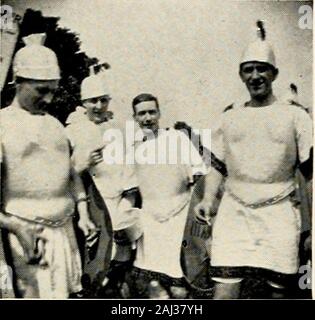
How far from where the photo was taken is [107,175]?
4.13m

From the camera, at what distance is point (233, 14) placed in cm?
412

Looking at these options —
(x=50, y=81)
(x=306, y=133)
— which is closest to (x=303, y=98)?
(x=306, y=133)

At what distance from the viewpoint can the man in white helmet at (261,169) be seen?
411cm

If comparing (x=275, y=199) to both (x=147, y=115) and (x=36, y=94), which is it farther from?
(x=36, y=94)

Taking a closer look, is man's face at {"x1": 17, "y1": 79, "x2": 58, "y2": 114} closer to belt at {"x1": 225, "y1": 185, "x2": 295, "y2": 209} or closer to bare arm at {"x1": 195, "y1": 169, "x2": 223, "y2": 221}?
bare arm at {"x1": 195, "y1": 169, "x2": 223, "y2": 221}

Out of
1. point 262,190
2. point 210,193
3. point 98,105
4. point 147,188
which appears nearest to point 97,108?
point 98,105

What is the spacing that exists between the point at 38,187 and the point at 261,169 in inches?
25.1

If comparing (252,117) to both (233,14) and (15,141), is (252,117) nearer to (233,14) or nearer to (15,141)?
(233,14)

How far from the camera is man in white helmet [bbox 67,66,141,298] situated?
162 inches

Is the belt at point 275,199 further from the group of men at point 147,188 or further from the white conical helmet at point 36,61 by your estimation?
the white conical helmet at point 36,61

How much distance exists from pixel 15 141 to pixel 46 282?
1.36 ft

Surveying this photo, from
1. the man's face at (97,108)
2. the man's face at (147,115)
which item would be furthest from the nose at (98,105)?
the man's face at (147,115)

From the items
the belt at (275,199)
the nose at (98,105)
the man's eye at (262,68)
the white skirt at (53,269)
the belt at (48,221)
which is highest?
the man's eye at (262,68)

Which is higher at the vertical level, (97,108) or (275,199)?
(97,108)
